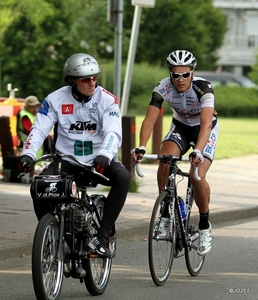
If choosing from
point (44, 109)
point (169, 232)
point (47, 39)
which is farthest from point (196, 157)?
point (47, 39)

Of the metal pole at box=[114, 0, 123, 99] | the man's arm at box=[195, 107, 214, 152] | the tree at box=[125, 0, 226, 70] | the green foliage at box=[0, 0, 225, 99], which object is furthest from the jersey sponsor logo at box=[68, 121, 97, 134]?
the tree at box=[125, 0, 226, 70]

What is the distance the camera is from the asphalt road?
305 inches

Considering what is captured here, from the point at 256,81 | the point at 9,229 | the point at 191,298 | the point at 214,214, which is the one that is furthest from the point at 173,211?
the point at 256,81

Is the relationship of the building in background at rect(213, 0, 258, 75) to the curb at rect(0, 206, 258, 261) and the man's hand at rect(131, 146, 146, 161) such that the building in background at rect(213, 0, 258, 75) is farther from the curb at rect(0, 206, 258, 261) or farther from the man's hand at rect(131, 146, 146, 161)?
the man's hand at rect(131, 146, 146, 161)

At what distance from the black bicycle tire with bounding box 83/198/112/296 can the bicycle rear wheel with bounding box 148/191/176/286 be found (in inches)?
13.7

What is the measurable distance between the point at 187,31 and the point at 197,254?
56.4 meters

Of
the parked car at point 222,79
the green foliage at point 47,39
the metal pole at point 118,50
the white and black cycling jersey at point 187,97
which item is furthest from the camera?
the parked car at point 222,79

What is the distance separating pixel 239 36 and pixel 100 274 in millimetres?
93128

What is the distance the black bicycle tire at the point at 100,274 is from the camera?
7.52m

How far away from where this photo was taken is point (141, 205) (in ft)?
42.0

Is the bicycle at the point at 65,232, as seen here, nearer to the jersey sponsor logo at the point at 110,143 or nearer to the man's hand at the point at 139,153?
the jersey sponsor logo at the point at 110,143

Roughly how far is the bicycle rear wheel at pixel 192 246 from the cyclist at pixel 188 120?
61 mm

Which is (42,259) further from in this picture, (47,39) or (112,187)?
(47,39)

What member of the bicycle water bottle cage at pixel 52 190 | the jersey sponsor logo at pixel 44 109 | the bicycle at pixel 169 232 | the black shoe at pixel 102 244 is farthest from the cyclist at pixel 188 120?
the bicycle water bottle cage at pixel 52 190
